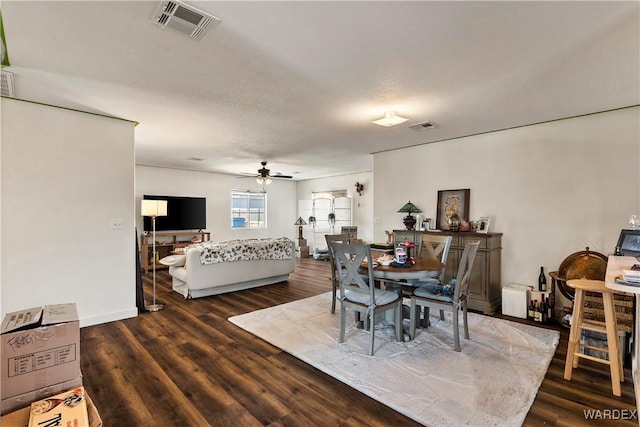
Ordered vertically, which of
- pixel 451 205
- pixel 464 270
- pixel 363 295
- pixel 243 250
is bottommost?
pixel 363 295

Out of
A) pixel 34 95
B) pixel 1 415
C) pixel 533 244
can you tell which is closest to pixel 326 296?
pixel 533 244

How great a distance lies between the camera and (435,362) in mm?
2609

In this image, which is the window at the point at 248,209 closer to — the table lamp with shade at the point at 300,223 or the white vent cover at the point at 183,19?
the table lamp with shade at the point at 300,223

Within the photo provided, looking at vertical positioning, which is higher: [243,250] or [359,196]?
[359,196]

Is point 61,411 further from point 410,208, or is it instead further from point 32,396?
point 410,208

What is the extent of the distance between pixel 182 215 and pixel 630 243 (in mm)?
7930

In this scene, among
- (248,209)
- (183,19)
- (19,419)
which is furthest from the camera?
(248,209)

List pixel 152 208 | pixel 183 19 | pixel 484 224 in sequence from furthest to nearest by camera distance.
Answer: pixel 152 208 → pixel 484 224 → pixel 183 19

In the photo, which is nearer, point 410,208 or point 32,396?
point 32,396

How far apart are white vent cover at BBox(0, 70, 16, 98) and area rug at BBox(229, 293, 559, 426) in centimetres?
312

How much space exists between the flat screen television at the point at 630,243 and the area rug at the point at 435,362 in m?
1.07

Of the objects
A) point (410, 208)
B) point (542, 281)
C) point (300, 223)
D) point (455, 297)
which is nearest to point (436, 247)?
point (455, 297)

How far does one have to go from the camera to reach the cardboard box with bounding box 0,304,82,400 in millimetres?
1261

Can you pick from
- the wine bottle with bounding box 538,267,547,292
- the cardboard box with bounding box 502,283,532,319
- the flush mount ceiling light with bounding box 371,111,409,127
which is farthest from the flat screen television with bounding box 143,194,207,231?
the wine bottle with bounding box 538,267,547,292
